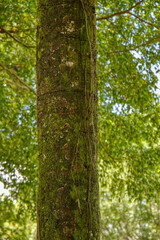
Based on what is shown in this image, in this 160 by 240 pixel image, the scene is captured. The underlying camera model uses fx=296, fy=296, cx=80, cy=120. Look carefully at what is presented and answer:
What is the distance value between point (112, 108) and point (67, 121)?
3.98 m

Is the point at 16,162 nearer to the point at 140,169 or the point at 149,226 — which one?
the point at 140,169

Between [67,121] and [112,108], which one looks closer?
[67,121]

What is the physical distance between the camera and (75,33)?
1762 millimetres

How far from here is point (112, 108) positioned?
18.1 ft

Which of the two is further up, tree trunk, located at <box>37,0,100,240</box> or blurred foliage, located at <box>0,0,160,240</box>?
blurred foliage, located at <box>0,0,160,240</box>

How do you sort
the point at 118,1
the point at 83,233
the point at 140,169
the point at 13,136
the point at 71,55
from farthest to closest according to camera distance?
the point at 13,136 → the point at 140,169 → the point at 118,1 → the point at 71,55 → the point at 83,233

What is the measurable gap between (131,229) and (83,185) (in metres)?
15.9

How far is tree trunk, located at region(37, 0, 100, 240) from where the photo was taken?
1.46m

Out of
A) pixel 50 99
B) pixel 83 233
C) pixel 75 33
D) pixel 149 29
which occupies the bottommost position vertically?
pixel 83 233

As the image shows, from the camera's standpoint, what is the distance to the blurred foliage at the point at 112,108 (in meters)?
5.07

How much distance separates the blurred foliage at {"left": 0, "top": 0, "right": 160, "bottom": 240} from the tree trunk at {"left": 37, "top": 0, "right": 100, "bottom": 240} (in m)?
3.16

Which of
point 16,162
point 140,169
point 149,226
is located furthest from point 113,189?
point 149,226

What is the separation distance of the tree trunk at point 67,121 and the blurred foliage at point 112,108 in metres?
3.16

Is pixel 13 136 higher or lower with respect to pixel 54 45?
higher
